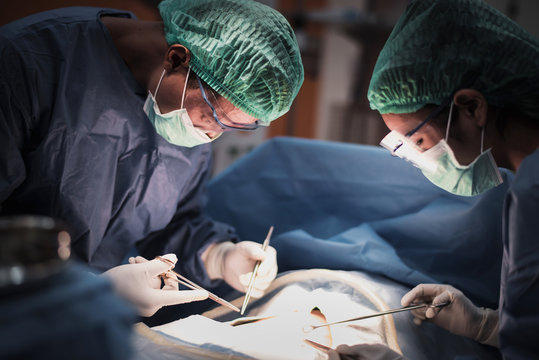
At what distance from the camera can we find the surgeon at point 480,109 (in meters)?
1.08

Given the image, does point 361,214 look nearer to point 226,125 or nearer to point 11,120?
point 226,125

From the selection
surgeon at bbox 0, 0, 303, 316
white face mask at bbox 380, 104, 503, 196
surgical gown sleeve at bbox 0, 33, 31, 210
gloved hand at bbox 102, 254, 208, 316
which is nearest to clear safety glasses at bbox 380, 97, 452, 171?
white face mask at bbox 380, 104, 503, 196

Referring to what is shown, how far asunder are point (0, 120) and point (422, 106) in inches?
52.0

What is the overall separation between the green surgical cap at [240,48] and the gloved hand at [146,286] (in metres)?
0.63

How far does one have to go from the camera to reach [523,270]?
1.08 metres

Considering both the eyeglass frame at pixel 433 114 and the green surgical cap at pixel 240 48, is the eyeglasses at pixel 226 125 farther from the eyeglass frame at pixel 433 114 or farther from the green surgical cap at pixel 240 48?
the eyeglass frame at pixel 433 114

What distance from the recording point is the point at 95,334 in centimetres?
61

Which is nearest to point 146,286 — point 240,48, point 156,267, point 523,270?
point 156,267

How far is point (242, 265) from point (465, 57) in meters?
1.15

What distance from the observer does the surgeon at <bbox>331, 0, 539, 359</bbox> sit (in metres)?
1.08

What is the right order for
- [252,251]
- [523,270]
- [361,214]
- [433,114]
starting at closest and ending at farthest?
[523,270] → [433,114] → [252,251] → [361,214]

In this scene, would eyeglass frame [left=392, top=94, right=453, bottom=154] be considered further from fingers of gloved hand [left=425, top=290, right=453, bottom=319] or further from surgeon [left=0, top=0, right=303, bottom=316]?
fingers of gloved hand [left=425, top=290, right=453, bottom=319]

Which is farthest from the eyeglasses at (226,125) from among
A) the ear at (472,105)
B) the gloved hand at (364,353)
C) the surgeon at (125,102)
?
the gloved hand at (364,353)

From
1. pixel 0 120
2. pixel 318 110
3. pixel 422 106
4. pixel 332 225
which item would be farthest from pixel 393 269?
pixel 318 110
